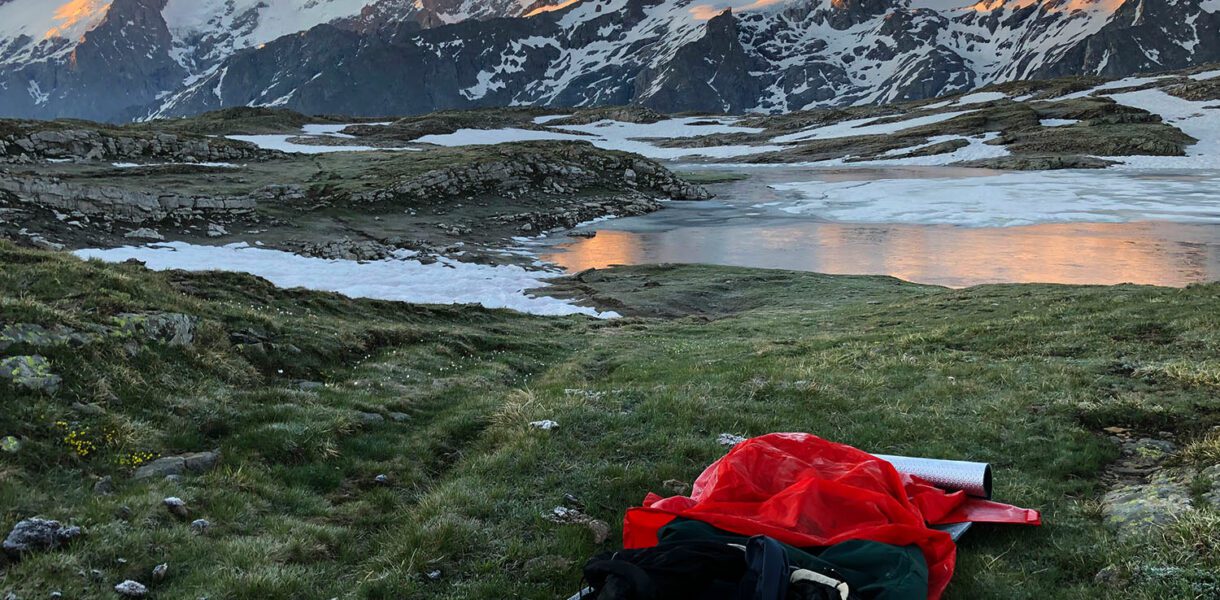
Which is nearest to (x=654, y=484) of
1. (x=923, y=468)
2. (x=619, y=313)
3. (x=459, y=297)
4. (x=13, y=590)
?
(x=923, y=468)

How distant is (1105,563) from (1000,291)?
23.4 meters

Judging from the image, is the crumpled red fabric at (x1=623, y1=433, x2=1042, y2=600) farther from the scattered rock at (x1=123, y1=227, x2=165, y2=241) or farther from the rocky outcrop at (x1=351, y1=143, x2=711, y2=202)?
the rocky outcrop at (x1=351, y1=143, x2=711, y2=202)

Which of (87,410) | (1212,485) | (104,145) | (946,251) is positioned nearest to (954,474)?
(1212,485)

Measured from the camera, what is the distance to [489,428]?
1051 centimetres

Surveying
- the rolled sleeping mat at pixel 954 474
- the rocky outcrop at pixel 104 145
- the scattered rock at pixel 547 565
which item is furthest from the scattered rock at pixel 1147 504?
the rocky outcrop at pixel 104 145

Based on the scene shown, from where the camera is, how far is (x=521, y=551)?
21.9 feet

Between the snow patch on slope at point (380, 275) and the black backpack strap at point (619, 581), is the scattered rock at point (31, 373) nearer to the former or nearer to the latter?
the black backpack strap at point (619, 581)

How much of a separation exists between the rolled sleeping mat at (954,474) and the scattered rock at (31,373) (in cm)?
1085

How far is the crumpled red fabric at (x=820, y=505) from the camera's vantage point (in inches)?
234

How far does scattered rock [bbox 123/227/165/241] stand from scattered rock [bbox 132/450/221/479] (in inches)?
1322

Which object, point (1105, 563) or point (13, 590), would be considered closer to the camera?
point (13, 590)

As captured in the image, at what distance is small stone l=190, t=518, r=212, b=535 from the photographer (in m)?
6.53

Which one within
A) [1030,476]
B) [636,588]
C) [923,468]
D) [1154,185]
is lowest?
[1154,185]

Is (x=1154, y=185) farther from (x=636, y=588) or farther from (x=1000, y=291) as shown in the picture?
(x=636, y=588)
